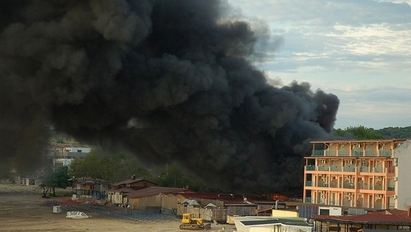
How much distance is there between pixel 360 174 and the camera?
55.7 meters

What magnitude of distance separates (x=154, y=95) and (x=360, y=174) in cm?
1916

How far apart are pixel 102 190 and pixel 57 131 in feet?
117

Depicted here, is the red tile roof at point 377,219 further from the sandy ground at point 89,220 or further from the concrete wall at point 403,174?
the sandy ground at point 89,220

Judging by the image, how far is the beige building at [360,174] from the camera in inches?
1987

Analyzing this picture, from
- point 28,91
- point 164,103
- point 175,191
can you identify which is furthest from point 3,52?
point 175,191

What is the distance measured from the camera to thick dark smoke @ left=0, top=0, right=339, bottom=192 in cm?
5912

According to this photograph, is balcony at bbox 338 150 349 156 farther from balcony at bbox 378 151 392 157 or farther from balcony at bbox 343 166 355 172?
balcony at bbox 378 151 392 157

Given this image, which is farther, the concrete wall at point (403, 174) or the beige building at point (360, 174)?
the beige building at point (360, 174)

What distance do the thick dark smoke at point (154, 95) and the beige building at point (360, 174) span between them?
22.5 feet

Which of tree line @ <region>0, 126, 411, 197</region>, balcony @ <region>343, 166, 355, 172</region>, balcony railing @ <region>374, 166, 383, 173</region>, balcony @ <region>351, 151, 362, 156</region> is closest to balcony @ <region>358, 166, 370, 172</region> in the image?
balcony @ <region>343, 166, 355, 172</region>

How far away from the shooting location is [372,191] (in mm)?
53906

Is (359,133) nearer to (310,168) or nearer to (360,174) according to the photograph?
(310,168)

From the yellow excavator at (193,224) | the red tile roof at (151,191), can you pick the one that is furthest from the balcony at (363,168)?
the red tile roof at (151,191)

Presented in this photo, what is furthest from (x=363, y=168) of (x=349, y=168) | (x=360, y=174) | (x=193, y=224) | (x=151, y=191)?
(x=151, y=191)
